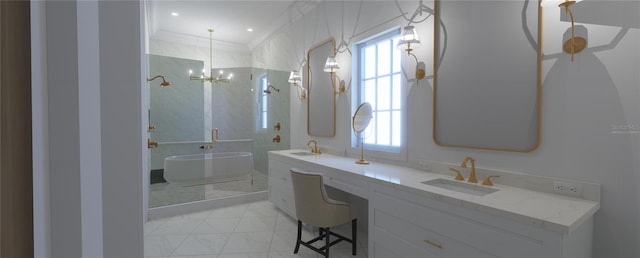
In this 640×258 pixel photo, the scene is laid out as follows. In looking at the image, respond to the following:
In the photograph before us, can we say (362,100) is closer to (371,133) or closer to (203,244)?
(371,133)

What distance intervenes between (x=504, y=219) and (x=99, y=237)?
1.58m

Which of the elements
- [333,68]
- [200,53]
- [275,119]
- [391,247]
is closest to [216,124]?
[275,119]

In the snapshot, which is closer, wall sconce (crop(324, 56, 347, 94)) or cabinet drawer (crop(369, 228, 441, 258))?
cabinet drawer (crop(369, 228, 441, 258))

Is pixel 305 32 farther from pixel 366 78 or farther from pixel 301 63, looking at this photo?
pixel 366 78

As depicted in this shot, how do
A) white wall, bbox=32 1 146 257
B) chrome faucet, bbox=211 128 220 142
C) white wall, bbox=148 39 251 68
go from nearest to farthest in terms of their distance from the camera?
1. white wall, bbox=32 1 146 257
2. chrome faucet, bbox=211 128 220 142
3. white wall, bbox=148 39 251 68

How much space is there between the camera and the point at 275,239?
282 centimetres

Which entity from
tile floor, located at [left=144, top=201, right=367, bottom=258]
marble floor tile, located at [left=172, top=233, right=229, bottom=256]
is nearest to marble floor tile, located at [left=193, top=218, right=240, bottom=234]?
tile floor, located at [left=144, top=201, right=367, bottom=258]

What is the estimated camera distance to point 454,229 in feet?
5.03

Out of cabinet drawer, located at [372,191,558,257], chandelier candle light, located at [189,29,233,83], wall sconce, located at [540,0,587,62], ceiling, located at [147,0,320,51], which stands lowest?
cabinet drawer, located at [372,191,558,257]

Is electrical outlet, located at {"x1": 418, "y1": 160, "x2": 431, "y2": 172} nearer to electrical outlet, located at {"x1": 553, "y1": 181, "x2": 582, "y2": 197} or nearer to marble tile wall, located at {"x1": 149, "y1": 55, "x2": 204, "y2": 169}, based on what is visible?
electrical outlet, located at {"x1": 553, "y1": 181, "x2": 582, "y2": 197}

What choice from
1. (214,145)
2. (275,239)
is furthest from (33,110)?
(214,145)

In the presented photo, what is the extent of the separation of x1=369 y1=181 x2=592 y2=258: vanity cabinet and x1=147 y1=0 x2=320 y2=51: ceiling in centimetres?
294

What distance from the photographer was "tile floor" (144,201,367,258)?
8.31 feet

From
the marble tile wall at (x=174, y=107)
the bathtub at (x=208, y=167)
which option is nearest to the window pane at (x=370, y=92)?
the bathtub at (x=208, y=167)
